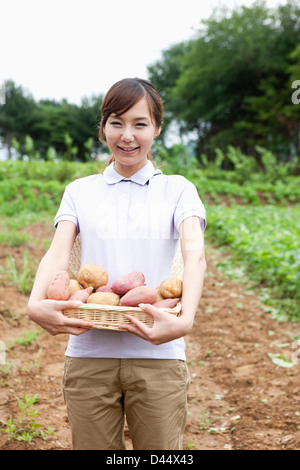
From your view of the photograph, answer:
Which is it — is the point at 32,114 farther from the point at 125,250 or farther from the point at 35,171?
the point at 125,250

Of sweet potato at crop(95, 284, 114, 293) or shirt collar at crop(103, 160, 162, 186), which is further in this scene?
shirt collar at crop(103, 160, 162, 186)

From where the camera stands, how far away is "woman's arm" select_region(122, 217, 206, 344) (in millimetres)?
1360

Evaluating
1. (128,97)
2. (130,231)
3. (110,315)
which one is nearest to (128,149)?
(128,97)

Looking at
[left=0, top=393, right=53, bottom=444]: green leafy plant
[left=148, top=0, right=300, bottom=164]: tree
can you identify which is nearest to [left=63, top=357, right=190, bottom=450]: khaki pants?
[left=0, top=393, right=53, bottom=444]: green leafy plant

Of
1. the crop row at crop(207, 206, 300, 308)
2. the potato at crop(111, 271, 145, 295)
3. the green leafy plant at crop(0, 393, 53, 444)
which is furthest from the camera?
the crop row at crop(207, 206, 300, 308)

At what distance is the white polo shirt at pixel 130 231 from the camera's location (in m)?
1.57

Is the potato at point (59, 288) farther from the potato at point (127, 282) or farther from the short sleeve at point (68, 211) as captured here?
the short sleeve at point (68, 211)

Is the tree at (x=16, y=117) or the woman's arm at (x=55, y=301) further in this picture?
the tree at (x=16, y=117)

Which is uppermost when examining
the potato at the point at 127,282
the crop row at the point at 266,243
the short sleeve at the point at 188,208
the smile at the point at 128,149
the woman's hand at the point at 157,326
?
the smile at the point at 128,149

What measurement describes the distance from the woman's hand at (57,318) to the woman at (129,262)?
0.07 m

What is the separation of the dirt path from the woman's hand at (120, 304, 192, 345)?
58.1 inches

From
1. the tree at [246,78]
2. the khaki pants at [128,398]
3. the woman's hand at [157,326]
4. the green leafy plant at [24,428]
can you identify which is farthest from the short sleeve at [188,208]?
the tree at [246,78]

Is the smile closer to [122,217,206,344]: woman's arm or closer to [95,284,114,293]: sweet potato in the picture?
[122,217,206,344]: woman's arm
